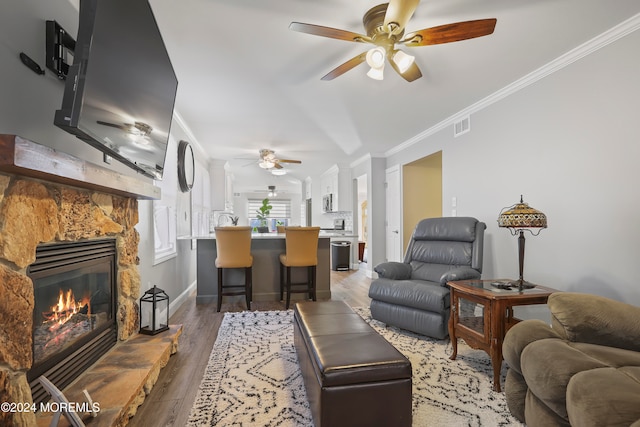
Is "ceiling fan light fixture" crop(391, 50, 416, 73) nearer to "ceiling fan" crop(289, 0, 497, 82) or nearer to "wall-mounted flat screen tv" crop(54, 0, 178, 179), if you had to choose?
"ceiling fan" crop(289, 0, 497, 82)

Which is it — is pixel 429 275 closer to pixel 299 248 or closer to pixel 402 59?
pixel 299 248

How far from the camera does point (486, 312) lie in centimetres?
208

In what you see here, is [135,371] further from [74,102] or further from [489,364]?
[489,364]

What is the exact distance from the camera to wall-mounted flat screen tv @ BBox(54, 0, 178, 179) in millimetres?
1193

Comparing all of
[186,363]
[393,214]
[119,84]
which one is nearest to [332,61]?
[119,84]

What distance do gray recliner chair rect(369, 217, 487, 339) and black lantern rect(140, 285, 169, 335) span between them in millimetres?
1895

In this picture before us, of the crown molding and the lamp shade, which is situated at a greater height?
the crown molding

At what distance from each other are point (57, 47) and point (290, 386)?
7.51ft

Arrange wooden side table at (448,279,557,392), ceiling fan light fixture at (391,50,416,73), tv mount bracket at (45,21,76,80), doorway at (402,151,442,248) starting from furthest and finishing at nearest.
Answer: doorway at (402,151,442,248) → ceiling fan light fixture at (391,50,416,73) → wooden side table at (448,279,557,392) → tv mount bracket at (45,21,76,80)

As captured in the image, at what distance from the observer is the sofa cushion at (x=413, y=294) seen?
2.64 metres

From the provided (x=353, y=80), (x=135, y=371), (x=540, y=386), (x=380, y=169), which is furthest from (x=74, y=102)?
(x=380, y=169)

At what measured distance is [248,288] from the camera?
3887 mm

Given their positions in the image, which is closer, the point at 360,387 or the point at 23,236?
the point at 23,236

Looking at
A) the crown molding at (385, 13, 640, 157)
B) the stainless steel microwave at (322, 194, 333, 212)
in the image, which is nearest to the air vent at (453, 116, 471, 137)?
the crown molding at (385, 13, 640, 157)
